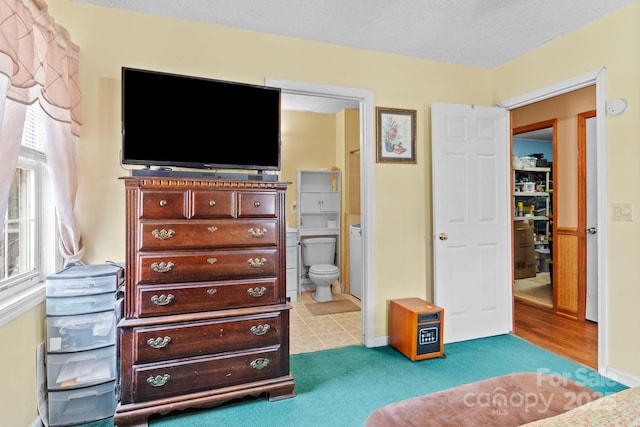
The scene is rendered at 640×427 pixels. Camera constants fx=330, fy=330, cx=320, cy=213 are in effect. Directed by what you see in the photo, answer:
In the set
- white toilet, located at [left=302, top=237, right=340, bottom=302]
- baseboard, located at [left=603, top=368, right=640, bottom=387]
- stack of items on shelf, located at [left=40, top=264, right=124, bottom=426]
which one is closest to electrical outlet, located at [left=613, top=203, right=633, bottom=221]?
baseboard, located at [left=603, top=368, right=640, bottom=387]

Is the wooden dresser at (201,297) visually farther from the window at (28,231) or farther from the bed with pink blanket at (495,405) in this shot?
the bed with pink blanket at (495,405)

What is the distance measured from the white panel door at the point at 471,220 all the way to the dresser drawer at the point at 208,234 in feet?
5.65

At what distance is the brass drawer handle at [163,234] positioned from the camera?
194 centimetres

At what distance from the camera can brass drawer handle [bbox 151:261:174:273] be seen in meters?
1.94

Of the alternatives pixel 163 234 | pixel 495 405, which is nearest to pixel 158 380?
pixel 163 234

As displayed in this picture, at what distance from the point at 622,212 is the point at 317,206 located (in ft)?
11.3

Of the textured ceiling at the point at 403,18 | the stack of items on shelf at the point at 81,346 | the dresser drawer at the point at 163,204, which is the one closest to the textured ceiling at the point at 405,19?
the textured ceiling at the point at 403,18

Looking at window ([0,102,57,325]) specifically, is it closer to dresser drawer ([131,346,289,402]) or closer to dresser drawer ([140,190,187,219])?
dresser drawer ([140,190,187,219])

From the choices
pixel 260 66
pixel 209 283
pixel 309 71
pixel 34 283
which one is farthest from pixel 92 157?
pixel 309 71

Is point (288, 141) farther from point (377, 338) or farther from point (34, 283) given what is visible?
point (34, 283)

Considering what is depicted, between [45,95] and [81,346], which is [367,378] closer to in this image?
[81,346]

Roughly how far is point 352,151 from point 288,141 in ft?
3.19

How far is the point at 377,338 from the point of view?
3039mm

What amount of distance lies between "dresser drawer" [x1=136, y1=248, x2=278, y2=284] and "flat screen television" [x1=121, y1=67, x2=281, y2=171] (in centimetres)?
59
